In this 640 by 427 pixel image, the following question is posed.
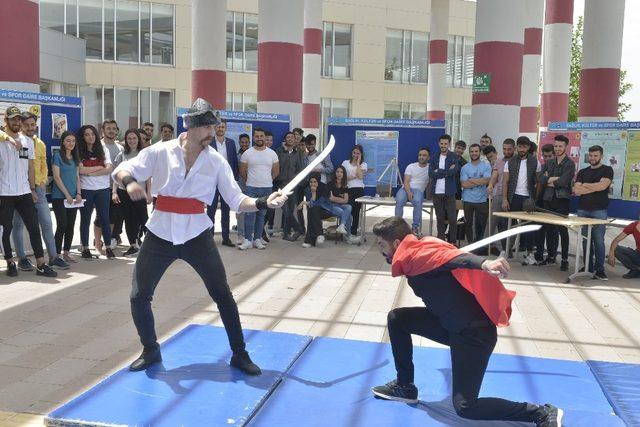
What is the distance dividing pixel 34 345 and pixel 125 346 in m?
0.74

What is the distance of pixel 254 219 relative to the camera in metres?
10.1

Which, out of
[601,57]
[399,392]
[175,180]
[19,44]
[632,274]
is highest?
[601,57]

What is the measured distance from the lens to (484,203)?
9.90 meters

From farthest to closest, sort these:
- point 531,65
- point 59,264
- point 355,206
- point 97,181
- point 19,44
→ point 531,65 < point 355,206 < point 19,44 < point 97,181 < point 59,264

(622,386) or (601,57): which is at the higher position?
(601,57)

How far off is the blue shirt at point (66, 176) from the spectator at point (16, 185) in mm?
544

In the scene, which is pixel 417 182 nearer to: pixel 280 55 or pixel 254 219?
pixel 254 219

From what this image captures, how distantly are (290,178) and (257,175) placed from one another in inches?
35.6

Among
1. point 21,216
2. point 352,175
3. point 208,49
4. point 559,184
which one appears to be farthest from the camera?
point 208,49

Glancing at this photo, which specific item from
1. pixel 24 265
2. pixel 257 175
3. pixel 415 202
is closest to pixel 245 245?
pixel 257 175

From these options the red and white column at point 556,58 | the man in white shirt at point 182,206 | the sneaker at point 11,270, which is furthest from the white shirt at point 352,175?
the red and white column at point 556,58

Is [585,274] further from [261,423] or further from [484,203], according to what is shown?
[261,423]

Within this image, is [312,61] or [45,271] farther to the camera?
[312,61]

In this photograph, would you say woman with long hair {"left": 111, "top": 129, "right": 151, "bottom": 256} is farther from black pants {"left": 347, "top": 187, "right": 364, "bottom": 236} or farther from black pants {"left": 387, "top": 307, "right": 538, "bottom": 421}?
black pants {"left": 387, "top": 307, "right": 538, "bottom": 421}
